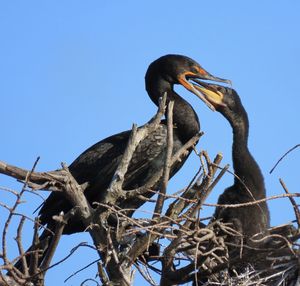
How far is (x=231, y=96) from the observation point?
834 centimetres

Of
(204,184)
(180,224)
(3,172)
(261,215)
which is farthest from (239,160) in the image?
(3,172)

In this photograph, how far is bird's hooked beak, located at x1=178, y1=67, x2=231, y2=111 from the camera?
8391 millimetres

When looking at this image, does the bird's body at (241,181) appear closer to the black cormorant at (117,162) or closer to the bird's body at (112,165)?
the black cormorant at (117,162)

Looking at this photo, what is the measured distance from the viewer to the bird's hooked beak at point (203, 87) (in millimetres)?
8391

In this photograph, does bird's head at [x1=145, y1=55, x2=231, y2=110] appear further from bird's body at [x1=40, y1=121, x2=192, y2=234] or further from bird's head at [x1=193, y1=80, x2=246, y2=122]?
bird's body at [x1=40, y1=121, x2=192, y2=234]

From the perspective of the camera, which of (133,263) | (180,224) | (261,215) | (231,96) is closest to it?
(180,224)

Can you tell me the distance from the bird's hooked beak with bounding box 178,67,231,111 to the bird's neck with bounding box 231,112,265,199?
12.2 inches

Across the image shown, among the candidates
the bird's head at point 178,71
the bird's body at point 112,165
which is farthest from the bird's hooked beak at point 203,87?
the bird's body at point 112,165

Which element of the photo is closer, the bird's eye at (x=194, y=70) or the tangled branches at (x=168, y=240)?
the tangled branches at (x=168, y=240)

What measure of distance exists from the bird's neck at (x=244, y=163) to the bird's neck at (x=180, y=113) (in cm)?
64

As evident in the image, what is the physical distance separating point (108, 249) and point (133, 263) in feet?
0.72

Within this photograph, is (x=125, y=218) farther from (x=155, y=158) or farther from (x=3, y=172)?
(x=155, y=158)

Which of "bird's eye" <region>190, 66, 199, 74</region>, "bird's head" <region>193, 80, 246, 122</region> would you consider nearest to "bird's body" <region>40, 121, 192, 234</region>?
"bird's head" <region>193, 80, 246, 122</region>

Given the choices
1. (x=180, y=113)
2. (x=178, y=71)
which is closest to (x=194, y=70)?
(x=178, y=71)
